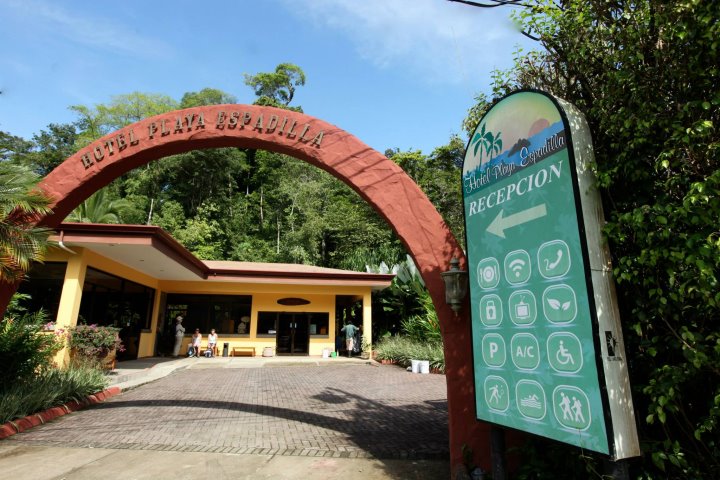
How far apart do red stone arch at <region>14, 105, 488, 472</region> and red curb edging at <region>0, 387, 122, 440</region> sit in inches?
109

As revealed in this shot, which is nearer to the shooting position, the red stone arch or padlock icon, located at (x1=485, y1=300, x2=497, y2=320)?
padlock icon, located at (x1=485, y1=300, x2=497, y2=320)

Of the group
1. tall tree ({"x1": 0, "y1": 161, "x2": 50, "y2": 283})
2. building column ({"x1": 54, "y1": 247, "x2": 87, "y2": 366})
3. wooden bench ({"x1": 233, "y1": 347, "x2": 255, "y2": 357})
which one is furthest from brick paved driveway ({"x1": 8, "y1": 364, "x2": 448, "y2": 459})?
wooden bench ({"x1": 233, "y1": 347, "x2": 255, "y2": 357})

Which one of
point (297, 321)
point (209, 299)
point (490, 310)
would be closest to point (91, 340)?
point (209, 299)

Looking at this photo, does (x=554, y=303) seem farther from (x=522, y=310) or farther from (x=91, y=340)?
(x=91, y=340)

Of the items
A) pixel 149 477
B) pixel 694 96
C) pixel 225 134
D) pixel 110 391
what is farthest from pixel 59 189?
pixel 694 96

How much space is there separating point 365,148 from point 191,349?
48.6 feet

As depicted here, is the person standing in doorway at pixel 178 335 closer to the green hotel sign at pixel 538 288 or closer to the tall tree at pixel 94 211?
the tall tree at pixel 94 211

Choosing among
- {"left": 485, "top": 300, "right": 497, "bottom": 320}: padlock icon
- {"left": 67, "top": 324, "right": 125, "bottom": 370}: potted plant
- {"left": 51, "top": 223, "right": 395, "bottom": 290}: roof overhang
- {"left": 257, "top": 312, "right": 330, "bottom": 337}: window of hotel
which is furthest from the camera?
{"left": 257, "top": 312, "right": 330, "bottom": 337}: window of hotel

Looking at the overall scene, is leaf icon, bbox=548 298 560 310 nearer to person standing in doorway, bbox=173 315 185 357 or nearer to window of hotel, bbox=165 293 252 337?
person standing in doorway, bbox=173 315 185 357

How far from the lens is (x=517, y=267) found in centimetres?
349

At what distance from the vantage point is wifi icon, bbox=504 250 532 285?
3.39 meters

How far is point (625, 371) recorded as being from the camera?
9.29 ft

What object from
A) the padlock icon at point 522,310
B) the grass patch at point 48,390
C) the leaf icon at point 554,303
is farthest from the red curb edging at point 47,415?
the leaf icon at point 554,303

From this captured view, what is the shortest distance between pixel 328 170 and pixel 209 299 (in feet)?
48.4
